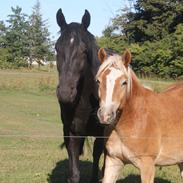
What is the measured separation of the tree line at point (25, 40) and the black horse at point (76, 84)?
56784 mm

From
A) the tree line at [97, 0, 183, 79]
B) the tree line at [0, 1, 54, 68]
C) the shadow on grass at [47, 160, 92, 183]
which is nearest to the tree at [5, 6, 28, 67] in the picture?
the tree line at [0, 1, 54, 68]

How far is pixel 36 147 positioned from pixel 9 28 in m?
60.7

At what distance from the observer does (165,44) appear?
132 feet

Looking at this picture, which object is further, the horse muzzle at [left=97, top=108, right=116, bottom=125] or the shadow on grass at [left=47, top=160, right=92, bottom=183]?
the shadow on grass at [left=47, top=160, right=92, bottom=183]

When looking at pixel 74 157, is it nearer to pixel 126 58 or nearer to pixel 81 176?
pixel 126 58

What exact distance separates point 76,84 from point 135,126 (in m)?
0.77

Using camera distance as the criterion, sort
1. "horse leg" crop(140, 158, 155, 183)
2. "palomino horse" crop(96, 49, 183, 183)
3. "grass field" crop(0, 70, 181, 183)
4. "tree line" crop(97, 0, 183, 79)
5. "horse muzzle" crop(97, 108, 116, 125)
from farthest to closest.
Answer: "tree line" crop(97, 0, 183, 79)
"grass field" crop(0, 70, 181, 183)
"horse leg" crop(140, 158, 155, 183)
"palomino horse" crop(96, 49, 183, 183)
"horse muzzle" crop(97, 108, 116, 125)

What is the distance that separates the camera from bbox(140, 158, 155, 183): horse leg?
4.38m

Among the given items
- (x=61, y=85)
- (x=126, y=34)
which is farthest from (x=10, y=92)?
(x=126, y=34)

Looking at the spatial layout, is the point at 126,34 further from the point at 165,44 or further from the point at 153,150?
the point at 153,150

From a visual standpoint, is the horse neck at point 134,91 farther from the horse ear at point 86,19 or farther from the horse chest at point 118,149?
the horse ear at point 86,19

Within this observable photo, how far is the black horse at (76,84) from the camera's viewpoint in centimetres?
463

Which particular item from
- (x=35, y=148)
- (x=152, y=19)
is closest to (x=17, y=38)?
(x=152, y=19)

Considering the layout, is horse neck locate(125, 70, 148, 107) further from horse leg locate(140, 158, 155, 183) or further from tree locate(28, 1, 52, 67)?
tree locate(28, 1, 52, 67)
